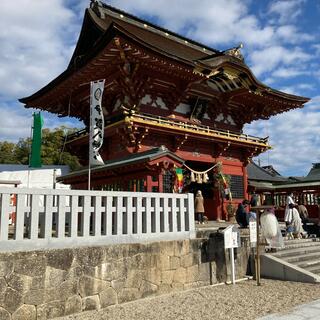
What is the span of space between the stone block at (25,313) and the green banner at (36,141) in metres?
13.3

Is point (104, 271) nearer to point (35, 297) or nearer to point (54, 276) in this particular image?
point (54, 276)

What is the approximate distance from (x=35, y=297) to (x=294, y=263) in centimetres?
733

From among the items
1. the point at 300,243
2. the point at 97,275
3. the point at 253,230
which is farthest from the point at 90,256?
the point at 300,243

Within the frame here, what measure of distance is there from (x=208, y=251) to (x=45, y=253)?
426 centimetres

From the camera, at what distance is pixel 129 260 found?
289 inches

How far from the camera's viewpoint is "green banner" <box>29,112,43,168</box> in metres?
18.2

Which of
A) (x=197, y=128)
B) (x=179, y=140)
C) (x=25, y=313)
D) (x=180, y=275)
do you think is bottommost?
(x=25, y=313)

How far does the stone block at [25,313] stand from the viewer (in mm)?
5672

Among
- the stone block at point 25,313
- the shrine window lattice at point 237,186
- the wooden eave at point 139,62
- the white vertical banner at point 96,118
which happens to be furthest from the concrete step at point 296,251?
the wooden eave at point 139,62

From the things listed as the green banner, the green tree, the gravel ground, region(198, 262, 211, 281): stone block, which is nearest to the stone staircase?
the gravel ground

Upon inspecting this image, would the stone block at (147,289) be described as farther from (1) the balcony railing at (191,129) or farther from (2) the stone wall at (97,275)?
(1) the balcony railing at (191,129)

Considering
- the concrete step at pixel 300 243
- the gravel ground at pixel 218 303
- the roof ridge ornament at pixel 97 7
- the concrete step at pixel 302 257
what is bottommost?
the gravel ground at pixel 218 303

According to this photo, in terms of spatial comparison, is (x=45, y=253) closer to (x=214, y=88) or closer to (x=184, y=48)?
(x=214, y=88)

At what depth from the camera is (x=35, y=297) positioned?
5.91 m
